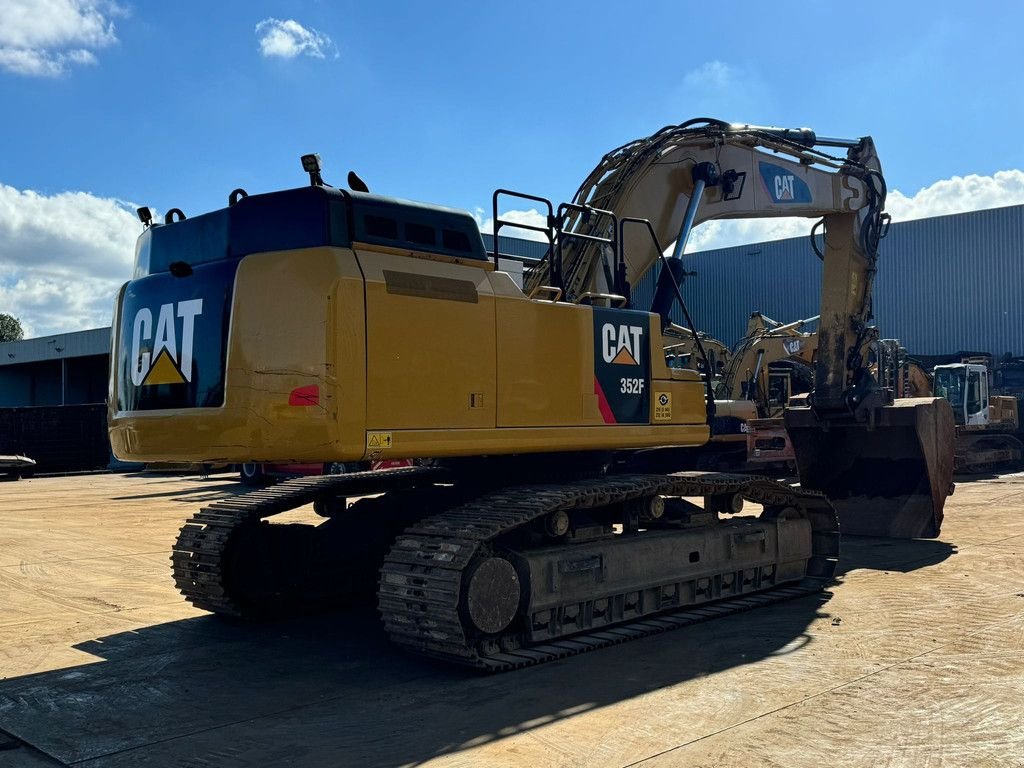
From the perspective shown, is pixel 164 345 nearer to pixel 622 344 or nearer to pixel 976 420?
pixel 622 344

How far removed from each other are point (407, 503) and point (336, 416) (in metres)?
2.72

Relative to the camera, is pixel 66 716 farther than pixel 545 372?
No

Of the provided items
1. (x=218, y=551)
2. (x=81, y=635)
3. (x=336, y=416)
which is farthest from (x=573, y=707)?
(x=81, y=635)

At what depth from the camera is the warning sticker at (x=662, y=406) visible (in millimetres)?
7652

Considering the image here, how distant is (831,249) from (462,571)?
799 cm

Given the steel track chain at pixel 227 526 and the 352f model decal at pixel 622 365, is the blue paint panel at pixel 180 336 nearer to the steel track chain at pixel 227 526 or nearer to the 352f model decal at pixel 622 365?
the steel track chain at pixel 227 526

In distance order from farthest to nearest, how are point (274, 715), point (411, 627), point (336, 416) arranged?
1. point (411, 627)
2. point (336, 416)
3. point (274, 715)

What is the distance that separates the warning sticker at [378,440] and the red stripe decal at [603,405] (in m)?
1.79

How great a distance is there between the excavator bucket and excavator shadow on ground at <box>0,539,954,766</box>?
176 inches

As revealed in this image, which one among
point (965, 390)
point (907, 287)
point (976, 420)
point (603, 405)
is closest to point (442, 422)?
point (603, 405)

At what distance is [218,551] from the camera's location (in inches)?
289

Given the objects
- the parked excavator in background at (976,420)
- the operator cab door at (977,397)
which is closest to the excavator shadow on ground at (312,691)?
the parked excavator in background at (976,420)

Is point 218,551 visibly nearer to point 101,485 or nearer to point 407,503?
point 407,503

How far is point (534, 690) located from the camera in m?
5.73
